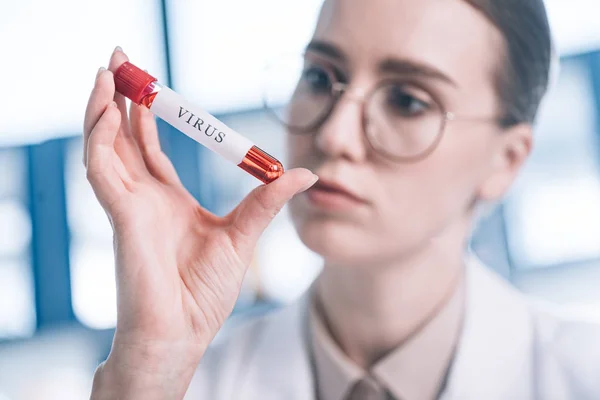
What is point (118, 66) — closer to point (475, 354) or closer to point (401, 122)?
point (401, 122)

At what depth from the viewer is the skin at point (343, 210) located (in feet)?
2.21

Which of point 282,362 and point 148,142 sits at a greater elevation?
point 148,142

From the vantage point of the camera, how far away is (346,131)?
769 mm

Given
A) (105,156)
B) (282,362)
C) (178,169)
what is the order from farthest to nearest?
1. (178,169)
2. (282,362)
3. (105,156)

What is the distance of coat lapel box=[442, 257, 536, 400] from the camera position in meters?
0.80

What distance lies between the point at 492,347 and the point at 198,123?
1.54ft

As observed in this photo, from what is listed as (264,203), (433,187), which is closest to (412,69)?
(433,187)

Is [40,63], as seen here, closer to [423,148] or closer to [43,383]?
[43,383]

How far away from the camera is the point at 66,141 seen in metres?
1.01

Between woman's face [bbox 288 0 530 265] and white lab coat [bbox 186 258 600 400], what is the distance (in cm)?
13

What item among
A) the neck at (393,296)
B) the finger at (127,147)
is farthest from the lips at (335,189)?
the finger at (127,147)

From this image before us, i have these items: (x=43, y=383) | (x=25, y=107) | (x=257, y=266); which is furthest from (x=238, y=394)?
(x=25, y=107)

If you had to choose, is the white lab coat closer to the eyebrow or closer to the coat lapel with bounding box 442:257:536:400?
the coat lapel with bounding box 442:257:536:400

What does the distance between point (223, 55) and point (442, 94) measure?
0.36 meters
